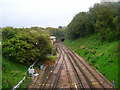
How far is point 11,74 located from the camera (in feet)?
32.1

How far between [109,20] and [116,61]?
9746 mm

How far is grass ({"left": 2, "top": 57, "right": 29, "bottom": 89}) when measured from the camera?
822 centimetres

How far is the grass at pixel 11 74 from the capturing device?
8218 millimetres

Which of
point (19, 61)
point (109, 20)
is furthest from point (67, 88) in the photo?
point (109, 20)

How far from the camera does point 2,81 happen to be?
26.5 feet

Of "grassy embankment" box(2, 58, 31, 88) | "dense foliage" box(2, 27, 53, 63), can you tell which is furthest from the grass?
"dense foliage" box(2, 27, 53, 63)

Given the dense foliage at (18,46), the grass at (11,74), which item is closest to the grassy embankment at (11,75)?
the grass at (11,74)

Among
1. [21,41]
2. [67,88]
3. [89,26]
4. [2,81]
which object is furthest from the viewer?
[89,26]

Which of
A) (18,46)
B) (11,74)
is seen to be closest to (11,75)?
(11,74)

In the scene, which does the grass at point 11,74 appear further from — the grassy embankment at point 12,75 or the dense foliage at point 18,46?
the dense foliage at point 18,46

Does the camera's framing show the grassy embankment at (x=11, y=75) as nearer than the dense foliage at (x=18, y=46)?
Yes

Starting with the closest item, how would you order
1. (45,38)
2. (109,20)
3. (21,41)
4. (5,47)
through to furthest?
(5,47) → (21,41) → (45,38) → (109,20)

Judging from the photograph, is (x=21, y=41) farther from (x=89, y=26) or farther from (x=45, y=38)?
(x=89, y=26)

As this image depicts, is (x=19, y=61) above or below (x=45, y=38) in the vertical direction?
below
